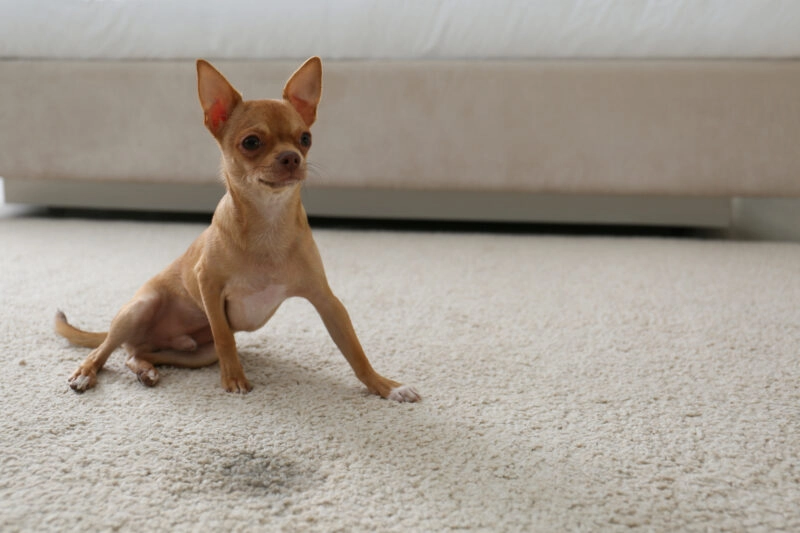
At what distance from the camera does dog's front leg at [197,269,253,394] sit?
108 cm

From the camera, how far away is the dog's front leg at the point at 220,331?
108cm

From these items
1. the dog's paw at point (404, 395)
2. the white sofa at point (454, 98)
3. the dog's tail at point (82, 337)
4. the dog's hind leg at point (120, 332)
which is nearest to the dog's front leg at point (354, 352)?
the dog's paw at point (404, 395)

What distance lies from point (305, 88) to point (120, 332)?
0.46 metres

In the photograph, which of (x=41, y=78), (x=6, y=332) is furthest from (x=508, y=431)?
(x=41, y=78)

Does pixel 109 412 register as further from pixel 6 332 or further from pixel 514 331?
pixel 514 331

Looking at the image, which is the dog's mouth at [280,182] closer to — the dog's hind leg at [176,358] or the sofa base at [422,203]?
the dog's hind leg at [176,358]

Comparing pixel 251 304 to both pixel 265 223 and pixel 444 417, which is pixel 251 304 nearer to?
pixel 265 223

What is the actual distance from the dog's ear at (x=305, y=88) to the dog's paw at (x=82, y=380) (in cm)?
Result: 48

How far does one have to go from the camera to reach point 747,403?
1017mm

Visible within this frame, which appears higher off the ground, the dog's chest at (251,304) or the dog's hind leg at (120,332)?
the dog's chest at (251,304)

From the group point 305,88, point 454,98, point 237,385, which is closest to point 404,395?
point 237,385

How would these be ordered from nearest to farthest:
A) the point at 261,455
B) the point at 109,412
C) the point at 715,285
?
the point at 261,455, the point at 109,412, the point at 715,285

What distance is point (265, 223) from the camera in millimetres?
1096

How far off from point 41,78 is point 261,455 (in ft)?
6.21
